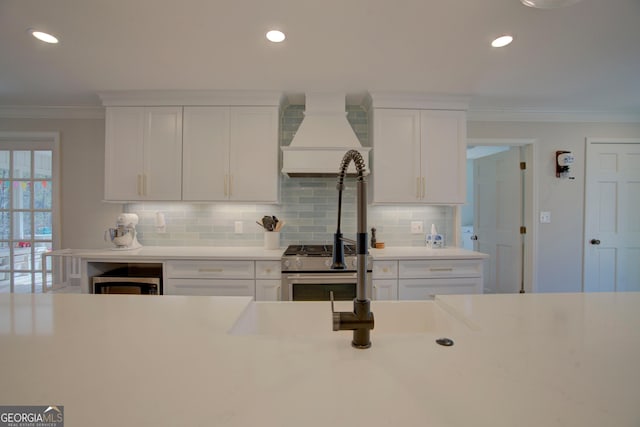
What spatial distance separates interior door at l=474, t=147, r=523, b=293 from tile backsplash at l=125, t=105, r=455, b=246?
1.66m

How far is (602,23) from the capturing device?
1.66m

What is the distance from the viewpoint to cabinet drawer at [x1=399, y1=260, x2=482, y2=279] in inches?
96.3

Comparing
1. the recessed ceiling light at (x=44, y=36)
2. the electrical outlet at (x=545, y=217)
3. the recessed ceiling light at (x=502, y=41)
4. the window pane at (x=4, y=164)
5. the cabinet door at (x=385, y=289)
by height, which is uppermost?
the recessed ceiling light at (x=502, y=41)

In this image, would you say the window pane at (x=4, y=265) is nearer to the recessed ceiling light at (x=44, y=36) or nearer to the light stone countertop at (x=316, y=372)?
the recessed ceiling light at (x=44, y=36)

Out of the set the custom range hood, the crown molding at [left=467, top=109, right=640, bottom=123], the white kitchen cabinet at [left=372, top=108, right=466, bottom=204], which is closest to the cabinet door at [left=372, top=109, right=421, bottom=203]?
the white kitchen cabinet at [left=372, top=108, right=466, bottom=204]

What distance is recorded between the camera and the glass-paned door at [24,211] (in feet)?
9.83

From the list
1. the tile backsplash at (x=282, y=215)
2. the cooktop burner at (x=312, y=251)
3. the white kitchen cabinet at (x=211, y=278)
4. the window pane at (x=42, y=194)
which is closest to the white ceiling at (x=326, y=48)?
the tile backsplash at (x=282, y=215)

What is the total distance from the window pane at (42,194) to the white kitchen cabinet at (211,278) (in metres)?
1.88

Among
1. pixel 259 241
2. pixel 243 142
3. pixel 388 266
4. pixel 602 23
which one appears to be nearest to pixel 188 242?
pixel 259 241

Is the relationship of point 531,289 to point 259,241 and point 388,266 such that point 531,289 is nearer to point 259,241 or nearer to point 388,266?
point 388,266

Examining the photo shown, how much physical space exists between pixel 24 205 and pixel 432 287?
14.5ft

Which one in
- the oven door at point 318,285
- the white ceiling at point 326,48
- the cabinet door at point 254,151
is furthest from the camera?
the cabinet door at point 254,151

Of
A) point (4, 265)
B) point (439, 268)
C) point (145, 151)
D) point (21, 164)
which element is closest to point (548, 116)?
point (439, 268)

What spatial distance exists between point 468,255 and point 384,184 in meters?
1.01
